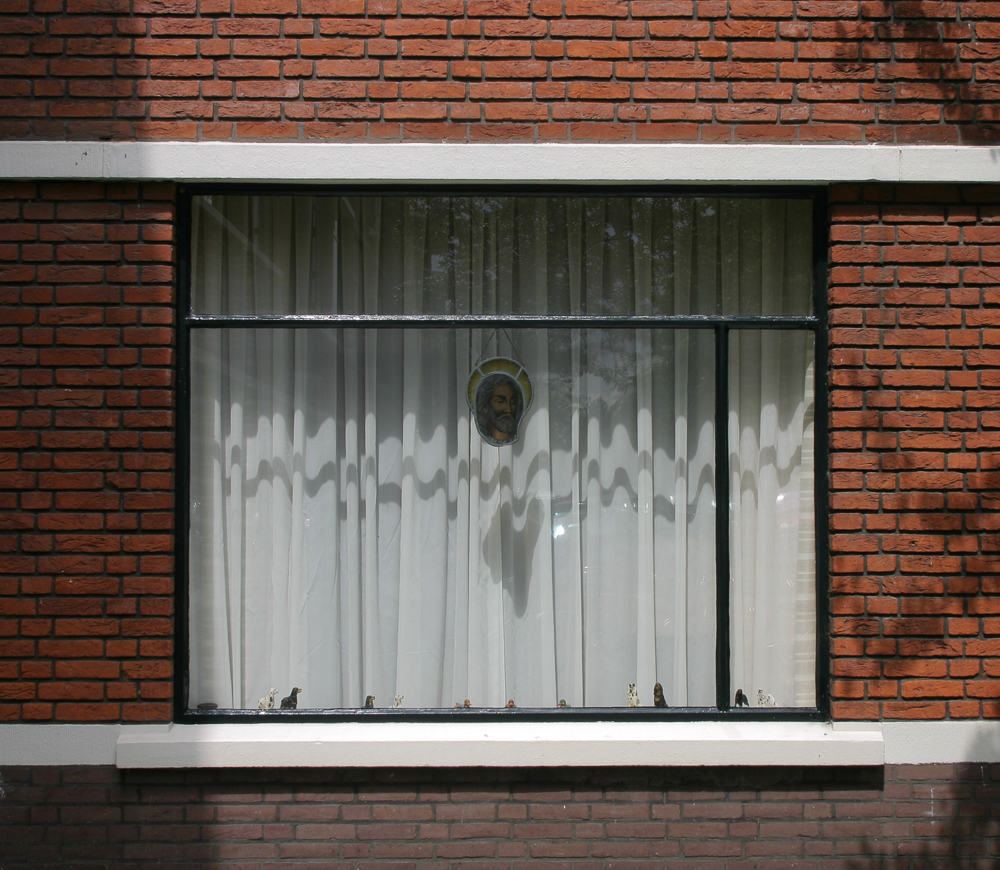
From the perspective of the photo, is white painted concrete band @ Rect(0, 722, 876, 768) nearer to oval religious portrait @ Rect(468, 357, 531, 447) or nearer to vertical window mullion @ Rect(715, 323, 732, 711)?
vertical window mullion @ Rect(715, 323, 732, 711)

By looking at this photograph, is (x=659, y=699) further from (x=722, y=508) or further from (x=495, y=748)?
(x=722, y=508)

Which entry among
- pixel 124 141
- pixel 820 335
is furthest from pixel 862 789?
pixel 124 141

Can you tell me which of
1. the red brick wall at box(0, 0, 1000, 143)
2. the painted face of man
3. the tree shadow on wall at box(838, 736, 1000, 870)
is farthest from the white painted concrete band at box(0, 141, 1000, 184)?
the tree shadow on wall at box(838, 736, 1000, 870)

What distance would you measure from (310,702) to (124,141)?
2.73 meters

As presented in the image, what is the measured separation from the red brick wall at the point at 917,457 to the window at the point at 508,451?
0.27 m

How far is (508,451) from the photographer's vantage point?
3.96 m

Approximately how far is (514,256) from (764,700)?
8.09 ft

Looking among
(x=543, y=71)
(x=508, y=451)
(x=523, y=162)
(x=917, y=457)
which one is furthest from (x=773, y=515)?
(x=543, y=71)

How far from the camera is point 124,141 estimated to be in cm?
363

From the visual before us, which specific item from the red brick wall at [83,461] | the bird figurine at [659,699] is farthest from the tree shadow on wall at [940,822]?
the red brick wall at [83,461]

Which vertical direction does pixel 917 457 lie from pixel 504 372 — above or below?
below

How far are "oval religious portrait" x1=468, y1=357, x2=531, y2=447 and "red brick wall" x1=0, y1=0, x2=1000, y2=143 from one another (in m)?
1.09

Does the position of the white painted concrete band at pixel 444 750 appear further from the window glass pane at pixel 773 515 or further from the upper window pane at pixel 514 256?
the upper window pane at pixel 514 256

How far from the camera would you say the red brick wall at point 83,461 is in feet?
11.8
